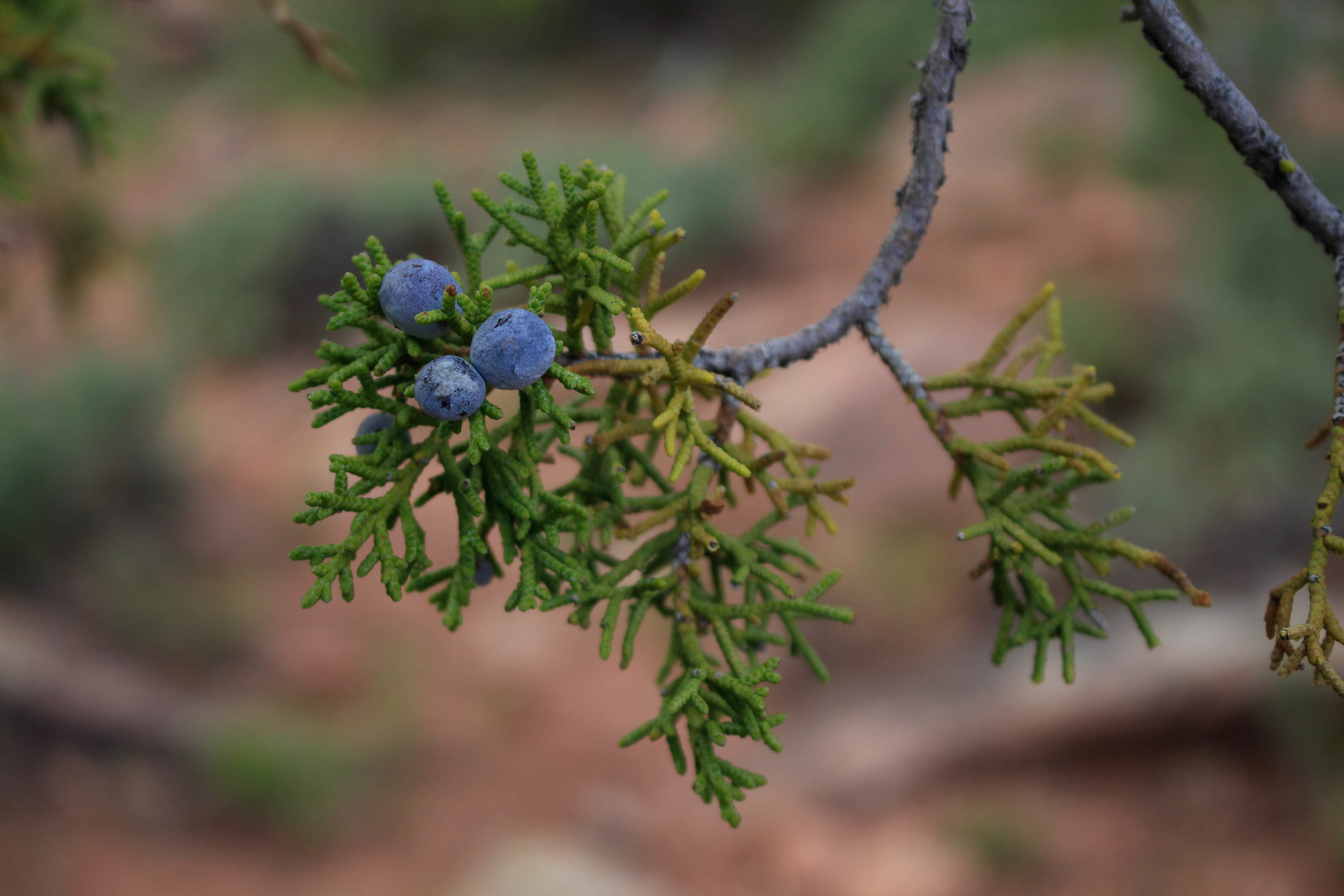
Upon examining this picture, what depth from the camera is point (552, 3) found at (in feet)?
49.5

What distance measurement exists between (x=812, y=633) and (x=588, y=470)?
13.8 ft

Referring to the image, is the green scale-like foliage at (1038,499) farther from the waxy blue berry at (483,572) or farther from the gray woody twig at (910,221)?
the waxy blue berry at (483,572)

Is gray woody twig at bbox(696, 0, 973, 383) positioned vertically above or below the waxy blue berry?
above

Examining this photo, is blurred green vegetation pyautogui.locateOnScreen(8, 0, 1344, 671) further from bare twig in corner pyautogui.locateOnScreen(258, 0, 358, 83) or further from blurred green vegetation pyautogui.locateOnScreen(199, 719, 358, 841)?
blurred green vegetation pyautogui.locateOnScreen(199, 719, 358, 841)

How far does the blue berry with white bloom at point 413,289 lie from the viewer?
944mm

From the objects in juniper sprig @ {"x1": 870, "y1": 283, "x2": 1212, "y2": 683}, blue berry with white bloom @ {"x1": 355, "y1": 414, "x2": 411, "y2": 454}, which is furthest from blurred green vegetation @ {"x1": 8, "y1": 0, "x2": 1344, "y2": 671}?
blue berry with white bloom @ {"x1": 355, "y1": 414, "x2": 411, "y2": 454}

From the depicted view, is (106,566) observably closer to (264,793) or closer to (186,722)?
(186,722)

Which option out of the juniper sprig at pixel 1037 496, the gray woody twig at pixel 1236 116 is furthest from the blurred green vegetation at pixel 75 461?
the gray woody twig at pixel 1236 116

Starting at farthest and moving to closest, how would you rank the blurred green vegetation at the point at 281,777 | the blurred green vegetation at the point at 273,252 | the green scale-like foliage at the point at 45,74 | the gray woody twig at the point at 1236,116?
the blurred green vegetation at the point at 273,252 → the blurred green vegetation at the point at 281,777 → the green scale-like foliage at the point at 45,74 → the gray woody twig at the point at 1236,116

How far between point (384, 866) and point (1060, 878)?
3252 mm

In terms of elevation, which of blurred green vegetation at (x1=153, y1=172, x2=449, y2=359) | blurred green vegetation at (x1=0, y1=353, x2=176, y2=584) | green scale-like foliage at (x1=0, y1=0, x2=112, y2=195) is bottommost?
green scale-like foliage at (x1=0, y1=0, x2=112, y2=195)

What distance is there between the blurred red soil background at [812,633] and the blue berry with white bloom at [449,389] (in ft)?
7.47

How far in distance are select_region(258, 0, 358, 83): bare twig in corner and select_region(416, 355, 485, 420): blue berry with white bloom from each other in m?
0.96

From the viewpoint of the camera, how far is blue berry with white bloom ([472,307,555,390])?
899 mm
